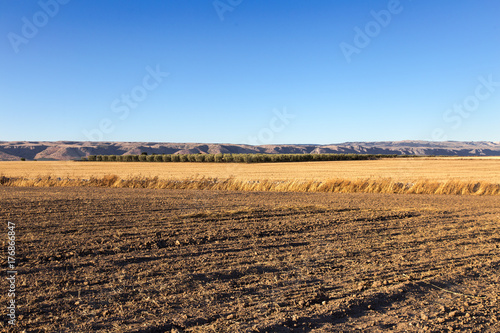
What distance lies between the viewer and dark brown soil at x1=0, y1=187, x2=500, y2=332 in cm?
479

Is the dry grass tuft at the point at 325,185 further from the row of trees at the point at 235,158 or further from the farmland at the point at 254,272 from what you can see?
the row of trees at the point at 235,158

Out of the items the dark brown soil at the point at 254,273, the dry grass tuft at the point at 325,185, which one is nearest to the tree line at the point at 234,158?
the dry grass tuft at the point at 325,185

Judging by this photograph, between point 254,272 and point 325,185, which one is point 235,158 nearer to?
point 325,185

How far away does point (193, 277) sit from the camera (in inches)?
250

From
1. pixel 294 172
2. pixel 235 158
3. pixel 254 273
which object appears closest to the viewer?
pixel 254 273

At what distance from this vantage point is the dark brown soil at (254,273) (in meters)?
4.79

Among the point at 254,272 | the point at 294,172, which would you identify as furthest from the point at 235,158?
the point at 254,272

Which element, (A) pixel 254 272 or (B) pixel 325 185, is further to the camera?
(B) pixel 325 185

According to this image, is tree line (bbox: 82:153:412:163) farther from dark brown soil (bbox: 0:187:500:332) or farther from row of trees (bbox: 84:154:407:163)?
dark brown soil (bbox: 0:187:500:332)

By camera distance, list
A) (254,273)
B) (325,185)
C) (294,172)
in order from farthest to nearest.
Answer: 1. (294,172)
2. (325,185)
3. (254,273)

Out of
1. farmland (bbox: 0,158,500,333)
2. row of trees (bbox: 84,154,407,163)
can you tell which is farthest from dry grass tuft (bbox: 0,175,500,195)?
row of trees (bbox: 84,154,407,163)

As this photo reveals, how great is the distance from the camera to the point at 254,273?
21.6 feet

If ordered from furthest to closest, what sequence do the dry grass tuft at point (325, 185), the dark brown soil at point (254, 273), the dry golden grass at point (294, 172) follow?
1. the dry golden grass at point (294, 172)
2. the dry grass tuft at point (325, 185)
3. the dark brown soil at point (254, 273)

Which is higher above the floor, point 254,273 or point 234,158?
point 234,158
